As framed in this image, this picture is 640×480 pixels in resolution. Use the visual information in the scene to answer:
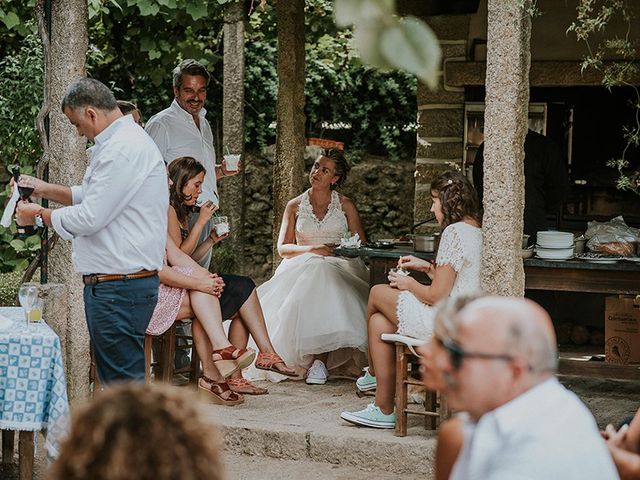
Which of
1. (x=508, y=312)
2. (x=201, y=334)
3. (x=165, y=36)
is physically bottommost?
(x=201, y=334)

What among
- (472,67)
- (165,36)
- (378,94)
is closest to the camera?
(472,67)

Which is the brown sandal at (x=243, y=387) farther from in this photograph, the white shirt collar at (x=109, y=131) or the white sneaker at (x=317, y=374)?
the white shirt collar at (x=109, y=131)

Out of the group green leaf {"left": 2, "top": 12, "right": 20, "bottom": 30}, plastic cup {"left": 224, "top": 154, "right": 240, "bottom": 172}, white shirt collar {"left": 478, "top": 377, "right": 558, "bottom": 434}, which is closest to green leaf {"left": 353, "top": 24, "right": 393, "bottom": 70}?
white shirt collar {"left": 478, "top": 377, "right": 558, "bottom": 434}

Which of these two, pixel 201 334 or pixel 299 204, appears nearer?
pixel 201 334

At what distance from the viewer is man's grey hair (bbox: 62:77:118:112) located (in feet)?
14.8

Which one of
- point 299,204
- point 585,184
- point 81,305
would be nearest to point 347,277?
point 299,204

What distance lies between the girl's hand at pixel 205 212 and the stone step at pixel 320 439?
1008 mm

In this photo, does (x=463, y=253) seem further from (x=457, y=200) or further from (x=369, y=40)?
(x=369, y=40)

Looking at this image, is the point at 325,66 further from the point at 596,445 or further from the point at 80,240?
the point at 596,445

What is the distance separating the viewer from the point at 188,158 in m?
5.96

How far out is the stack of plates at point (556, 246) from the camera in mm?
6047

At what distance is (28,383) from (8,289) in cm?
502

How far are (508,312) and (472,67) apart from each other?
6.42 m

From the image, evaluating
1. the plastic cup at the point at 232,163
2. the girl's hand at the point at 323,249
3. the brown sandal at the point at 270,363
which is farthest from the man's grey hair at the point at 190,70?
the brown sandal at the point at 270,363
